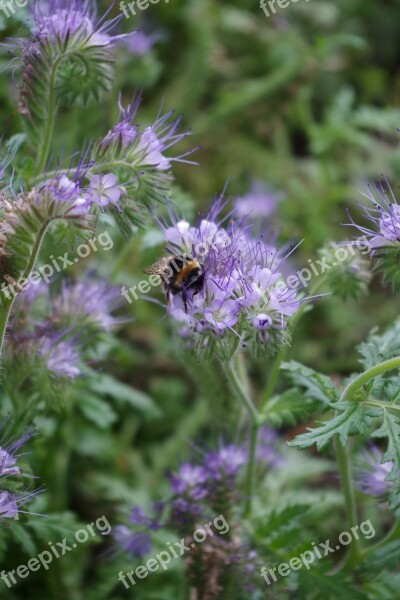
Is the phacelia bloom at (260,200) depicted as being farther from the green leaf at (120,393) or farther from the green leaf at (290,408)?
the green leaf at (290,408)

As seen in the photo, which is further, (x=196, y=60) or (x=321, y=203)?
(x=196, y=60)

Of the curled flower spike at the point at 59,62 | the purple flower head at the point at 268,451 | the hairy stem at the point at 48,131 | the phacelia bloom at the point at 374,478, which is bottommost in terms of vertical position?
the purple flower head at the point at 268,451

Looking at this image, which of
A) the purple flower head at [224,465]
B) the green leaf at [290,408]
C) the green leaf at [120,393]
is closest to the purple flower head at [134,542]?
the purple flower head at [224,465]

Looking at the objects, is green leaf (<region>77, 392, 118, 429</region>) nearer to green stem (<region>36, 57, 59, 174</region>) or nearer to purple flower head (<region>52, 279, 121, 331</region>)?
purple flower head (<region>52, 279, 121, 331</region>)

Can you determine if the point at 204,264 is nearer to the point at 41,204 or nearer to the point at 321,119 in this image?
the point at 41,204

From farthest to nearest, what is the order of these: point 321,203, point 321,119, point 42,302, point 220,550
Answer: point 321,119 < point 321,203 < point 42,302 < point 220,550

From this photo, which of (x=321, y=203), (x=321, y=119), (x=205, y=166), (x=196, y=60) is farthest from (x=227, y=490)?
(x=321, y=119)
